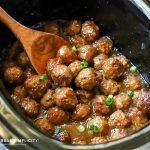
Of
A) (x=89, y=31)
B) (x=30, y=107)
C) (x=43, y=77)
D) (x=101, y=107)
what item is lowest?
(x=30, y=107)

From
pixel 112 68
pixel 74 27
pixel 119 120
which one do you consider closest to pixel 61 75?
pixel 112 68

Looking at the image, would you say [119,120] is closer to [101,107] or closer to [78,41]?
[101,107]

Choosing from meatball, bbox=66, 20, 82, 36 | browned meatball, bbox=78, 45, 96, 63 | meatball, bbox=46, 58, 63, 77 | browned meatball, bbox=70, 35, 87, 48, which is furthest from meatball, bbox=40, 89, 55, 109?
meatball, bbox=66, 20, 82, 36

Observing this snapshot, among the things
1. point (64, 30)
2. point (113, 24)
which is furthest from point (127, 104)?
point (64, 30)

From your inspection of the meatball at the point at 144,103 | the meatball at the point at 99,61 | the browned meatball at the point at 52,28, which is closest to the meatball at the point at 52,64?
the meatball at the point at 99,61

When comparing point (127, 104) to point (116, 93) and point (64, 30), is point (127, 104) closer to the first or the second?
point (116, 93)

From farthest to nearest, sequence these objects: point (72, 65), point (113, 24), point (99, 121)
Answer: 1. point (113, 24)
2. point (72, 65)
3. point (99, 121)
